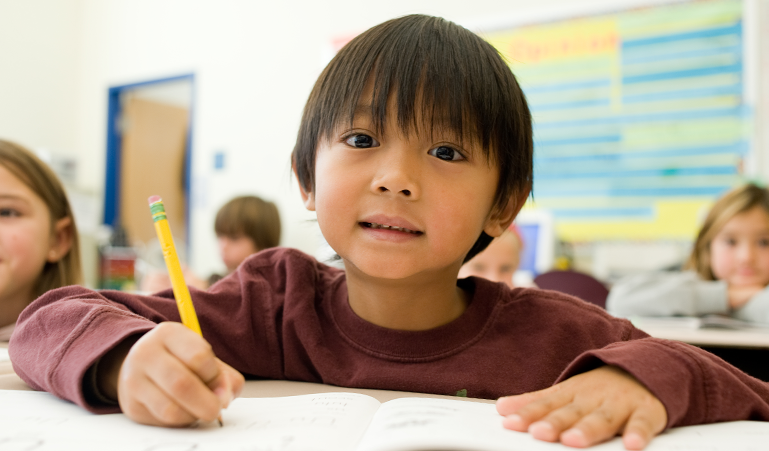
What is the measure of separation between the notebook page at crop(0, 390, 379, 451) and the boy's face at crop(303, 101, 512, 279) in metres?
0.21

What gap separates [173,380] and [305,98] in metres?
3.15

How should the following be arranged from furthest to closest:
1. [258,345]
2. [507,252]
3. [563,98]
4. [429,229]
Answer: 1. [563,98]
2. [507,252]
3. [258,345]
4. [429,229]

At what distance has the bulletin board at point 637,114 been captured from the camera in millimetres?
2650

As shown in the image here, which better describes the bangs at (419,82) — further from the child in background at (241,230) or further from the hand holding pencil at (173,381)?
the child in background at (241,230)

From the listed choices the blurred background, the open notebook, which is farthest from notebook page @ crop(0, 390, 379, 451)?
the blurred background

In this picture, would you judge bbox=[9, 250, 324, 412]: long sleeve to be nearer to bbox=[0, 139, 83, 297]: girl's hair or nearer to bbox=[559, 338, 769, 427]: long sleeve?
bbox=[559, 338, 769, 427]: long sleeve

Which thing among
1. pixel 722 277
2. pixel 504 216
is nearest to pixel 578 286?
pixel 722 277

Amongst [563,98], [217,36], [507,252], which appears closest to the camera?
[507,252]

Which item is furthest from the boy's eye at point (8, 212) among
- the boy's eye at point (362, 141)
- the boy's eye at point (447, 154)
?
the boy's eye at point (447, 154)

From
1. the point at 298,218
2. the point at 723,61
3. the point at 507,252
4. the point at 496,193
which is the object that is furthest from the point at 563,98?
the point at 496,193

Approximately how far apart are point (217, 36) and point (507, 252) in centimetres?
312

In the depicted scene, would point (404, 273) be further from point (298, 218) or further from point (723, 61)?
point (298, 218)

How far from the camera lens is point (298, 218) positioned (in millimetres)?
3688

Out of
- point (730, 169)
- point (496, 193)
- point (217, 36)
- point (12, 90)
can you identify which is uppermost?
point (217, 36)
